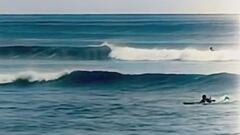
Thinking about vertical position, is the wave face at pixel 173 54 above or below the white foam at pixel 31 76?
above

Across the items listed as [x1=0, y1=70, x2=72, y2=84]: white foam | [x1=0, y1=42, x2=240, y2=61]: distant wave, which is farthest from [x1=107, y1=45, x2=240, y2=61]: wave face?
[x1=0, y1=70, x2=72, y2=84]: white foam

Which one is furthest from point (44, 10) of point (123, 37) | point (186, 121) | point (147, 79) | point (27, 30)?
point (186, 121)

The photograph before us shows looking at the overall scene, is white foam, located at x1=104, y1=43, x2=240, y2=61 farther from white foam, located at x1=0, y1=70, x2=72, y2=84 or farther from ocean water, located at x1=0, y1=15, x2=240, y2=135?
white foam, located at x1=0, y1=70, x2=72, y2=84

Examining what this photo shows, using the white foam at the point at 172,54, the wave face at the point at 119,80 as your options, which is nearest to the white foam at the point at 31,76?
the wave face at the point at 119,80

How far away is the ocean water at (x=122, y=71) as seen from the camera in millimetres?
1155

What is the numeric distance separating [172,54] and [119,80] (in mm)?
156

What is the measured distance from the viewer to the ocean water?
1.16 m

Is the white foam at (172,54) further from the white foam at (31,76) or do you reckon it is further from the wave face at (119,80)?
the white foam at (31,76)

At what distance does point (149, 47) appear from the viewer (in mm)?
1169

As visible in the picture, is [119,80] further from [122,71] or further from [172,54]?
[172,54]

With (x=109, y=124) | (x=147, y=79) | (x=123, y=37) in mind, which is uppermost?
(x=123, y=37)

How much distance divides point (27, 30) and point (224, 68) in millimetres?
530

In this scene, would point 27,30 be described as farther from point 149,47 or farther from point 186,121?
point 186,121

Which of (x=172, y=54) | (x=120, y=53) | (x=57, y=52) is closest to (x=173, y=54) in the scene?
(x=172, y=54)
